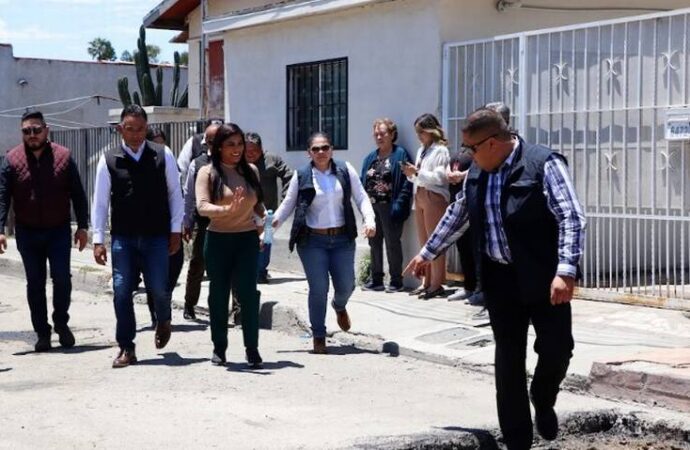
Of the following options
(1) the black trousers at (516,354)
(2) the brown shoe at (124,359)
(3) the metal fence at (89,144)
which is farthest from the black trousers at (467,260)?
(3) the metal fence at (89,144)

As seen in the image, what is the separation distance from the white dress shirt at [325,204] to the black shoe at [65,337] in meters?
2.11

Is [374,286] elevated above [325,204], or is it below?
below

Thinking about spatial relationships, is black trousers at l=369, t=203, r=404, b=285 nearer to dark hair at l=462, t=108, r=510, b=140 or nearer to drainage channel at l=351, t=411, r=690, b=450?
drainage channel at l=351, t=411, r=690, b=450

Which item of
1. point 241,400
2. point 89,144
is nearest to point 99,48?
point 89,144

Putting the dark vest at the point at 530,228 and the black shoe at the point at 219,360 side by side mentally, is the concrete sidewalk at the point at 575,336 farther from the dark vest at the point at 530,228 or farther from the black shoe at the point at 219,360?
the dark vest at the point at 530,228

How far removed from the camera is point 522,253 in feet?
18.7

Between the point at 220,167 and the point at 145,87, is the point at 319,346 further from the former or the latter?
the point at 145,87

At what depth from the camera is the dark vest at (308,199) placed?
29.8 feet

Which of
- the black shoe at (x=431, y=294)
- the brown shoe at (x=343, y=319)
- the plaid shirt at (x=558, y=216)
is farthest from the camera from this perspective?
the black shoe at (x=431, y=294)

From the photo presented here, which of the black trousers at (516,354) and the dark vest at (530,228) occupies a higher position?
the dark vest at (530,228)

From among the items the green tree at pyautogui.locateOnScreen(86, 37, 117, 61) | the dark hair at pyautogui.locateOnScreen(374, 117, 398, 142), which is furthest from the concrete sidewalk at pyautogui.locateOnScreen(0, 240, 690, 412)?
the green tree at pyautogui.locateOnScreen(86, 37, 117, 61)

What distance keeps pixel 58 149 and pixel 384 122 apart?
3962 millimetres

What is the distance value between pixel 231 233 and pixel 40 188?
1.83 meters

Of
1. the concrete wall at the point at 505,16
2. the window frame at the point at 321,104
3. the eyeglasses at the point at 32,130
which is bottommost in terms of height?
the eyeglasses at the point at 32,130
